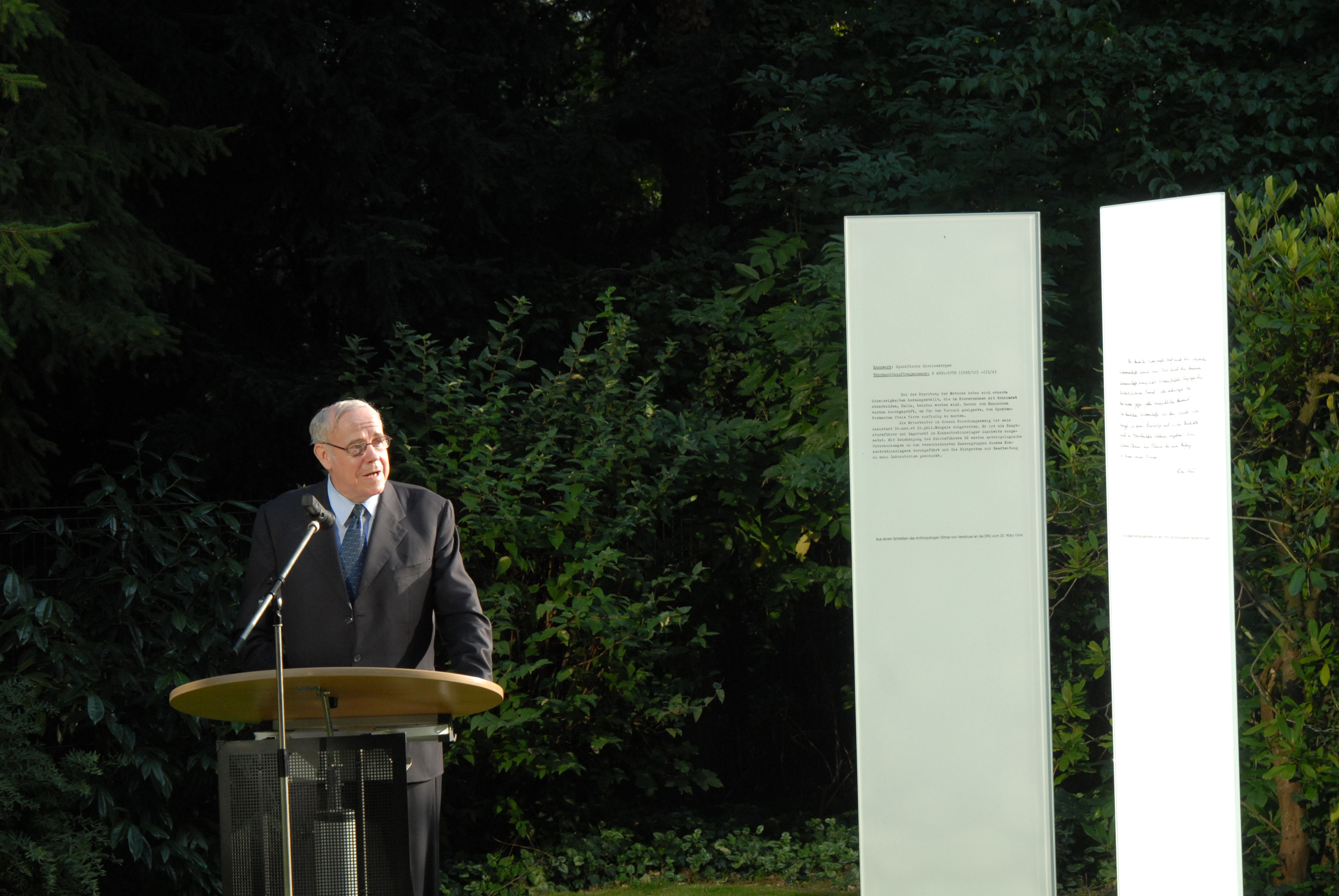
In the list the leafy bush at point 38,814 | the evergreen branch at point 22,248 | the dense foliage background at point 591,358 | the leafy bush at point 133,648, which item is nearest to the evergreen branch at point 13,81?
the dense foliage background at point 591,358

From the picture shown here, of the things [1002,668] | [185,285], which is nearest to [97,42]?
[185,285]

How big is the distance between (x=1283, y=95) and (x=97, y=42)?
618cm

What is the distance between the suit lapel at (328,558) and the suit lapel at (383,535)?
0.02 metres

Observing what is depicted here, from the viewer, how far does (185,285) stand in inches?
282

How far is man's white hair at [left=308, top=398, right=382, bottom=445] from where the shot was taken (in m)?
3.46

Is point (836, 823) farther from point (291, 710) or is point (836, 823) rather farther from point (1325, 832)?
point (291, 710)

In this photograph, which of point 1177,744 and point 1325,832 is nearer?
point 1177,744

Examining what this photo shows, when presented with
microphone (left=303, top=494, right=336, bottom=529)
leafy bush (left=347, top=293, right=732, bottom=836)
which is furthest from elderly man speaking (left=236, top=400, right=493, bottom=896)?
leafy bush (left=347, top=293, right=732, bottom=836)

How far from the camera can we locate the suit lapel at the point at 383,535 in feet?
11.3

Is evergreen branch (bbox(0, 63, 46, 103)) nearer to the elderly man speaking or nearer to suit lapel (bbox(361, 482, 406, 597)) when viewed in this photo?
the elderly man speaking

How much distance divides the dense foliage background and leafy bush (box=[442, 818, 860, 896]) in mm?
28

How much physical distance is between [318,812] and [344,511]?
1.00 m

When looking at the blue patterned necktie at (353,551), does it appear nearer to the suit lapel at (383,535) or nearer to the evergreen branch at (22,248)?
the suit lapel at (383,535)

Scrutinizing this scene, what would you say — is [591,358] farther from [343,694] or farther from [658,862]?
[343,694]
